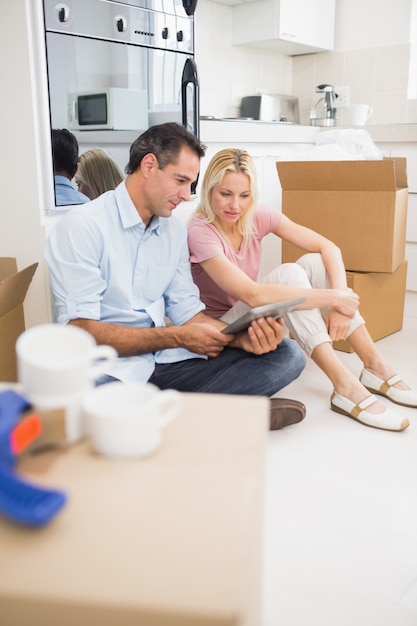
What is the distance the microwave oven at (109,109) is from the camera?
194cm

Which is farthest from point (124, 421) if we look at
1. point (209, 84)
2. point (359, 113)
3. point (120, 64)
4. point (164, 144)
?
point (359, 113)

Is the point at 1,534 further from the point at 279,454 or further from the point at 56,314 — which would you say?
the point at 279,454

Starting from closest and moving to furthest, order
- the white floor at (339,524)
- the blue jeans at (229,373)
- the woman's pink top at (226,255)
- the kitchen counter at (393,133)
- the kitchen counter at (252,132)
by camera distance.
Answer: the white floor at (339,524)
the blue jeans at (229,373)
the woman's pink top at (226,255)
the kitchen counter at (252,132)
the kitchen counter at (393,133)

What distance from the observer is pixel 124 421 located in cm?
59

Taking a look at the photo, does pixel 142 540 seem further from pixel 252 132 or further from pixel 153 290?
pixel 252 132

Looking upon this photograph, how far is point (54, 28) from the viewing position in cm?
182

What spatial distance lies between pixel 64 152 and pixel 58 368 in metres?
1.47

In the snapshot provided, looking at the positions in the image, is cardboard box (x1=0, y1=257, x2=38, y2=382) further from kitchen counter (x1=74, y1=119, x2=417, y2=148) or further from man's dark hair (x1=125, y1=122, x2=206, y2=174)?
kitchen counter (x1=74, y1=119, x2=417, y2=148)

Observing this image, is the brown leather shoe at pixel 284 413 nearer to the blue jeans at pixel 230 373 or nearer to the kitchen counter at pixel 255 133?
the blue jeans at pixel 230 373

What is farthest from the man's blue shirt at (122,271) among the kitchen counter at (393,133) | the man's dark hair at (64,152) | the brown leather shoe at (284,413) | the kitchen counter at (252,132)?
the kitchen counter at (393,133)

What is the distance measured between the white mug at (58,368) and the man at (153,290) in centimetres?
81

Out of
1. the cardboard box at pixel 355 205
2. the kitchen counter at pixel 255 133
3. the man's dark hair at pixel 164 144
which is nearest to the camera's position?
A: the man's dark hair at pixel 164 144

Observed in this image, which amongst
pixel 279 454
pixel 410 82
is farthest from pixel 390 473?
pixel 410 82

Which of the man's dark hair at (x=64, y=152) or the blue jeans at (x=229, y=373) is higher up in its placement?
the man's dark hair at (x=64, y=152)
